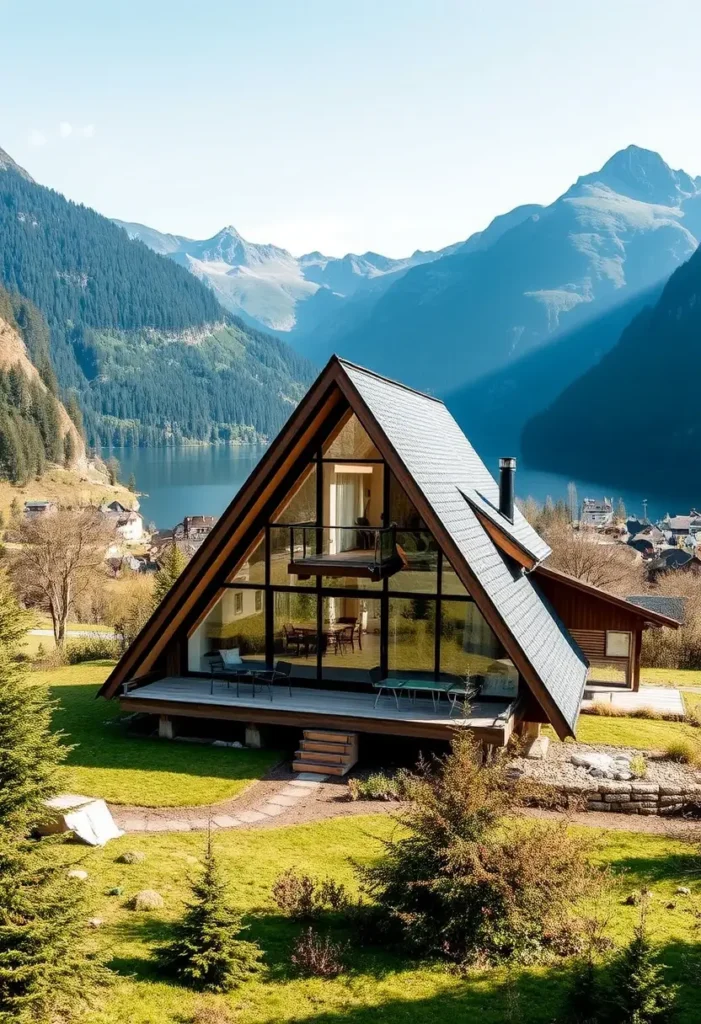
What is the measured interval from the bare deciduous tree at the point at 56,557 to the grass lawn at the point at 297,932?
64.3ft

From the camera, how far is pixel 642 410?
152000 millimetres

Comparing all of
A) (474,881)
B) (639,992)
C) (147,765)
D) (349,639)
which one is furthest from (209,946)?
(349,639)

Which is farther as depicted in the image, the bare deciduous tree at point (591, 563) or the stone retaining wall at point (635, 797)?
the bare deciduous tree at point (591, 563)

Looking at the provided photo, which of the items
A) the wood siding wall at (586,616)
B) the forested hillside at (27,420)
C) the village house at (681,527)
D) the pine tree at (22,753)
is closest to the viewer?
the pine tree at (22,753)

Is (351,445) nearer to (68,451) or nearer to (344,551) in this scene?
(344,551)

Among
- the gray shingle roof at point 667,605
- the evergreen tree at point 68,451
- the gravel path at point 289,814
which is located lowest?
the gravel path at point 289,814

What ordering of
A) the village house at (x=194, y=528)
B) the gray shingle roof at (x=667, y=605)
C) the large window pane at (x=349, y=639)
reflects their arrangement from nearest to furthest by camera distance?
the large window pane at (x=349, y=639) → the gray shingle roof at (x=667, y=605) → the village house at (x=194, y=528)

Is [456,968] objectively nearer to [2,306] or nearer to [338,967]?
[338,967]

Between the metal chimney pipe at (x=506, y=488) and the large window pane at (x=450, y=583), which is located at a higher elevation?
the metal chimney pipe at (x=506, y=488)

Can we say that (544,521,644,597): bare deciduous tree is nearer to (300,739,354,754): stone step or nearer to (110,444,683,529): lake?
(300,739,354,754): stone step

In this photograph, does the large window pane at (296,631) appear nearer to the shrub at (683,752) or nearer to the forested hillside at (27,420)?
the shrub at (683,752)

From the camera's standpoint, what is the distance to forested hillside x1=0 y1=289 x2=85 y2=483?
93.4 m

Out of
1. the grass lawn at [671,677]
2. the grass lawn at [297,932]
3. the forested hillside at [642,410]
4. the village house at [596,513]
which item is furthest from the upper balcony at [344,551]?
the forested hillside at [642,410]

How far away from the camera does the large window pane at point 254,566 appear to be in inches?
565
